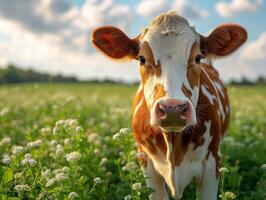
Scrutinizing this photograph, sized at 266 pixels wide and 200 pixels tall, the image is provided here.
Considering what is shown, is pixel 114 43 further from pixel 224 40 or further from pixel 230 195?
pixel 230 195

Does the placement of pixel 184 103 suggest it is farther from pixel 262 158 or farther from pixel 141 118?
pixel 262 158

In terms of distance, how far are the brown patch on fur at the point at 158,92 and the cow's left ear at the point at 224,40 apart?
2.91 feet

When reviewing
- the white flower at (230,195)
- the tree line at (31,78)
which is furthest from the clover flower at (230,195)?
the tree line at (31,78)

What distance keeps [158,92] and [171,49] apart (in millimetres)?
490

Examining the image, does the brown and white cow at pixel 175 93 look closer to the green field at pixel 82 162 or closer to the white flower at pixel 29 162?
the green field at pixel 82 162

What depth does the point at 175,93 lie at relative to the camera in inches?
170

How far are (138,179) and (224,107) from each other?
207cm

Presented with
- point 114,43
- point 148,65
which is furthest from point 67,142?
point 148,65

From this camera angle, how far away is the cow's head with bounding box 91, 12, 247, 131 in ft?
A: 13.8

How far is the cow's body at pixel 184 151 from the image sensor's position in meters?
5.07

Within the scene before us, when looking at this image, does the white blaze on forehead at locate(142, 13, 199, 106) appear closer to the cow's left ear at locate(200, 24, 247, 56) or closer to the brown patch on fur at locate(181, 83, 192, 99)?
the brown patch on fur at locate(181, 83, 192, 99)

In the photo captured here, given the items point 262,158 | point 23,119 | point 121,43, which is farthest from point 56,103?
point 121,43

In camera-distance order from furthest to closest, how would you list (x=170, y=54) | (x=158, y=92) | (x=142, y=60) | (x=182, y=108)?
(x=142, y=60), (x=170, y=54), (x=158, y=92), (x=182, y=108)

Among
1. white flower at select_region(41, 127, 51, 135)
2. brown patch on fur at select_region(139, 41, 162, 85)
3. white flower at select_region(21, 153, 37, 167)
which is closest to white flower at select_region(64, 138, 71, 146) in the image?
white flower at select_region(21, 153, 37, 167)
